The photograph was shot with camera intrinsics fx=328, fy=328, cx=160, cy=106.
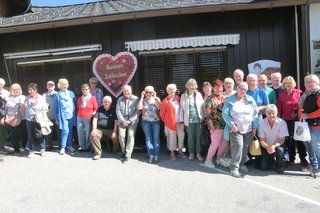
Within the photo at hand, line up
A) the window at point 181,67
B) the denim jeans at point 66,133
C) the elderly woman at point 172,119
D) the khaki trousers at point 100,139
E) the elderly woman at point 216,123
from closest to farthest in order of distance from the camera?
the elderly woman at point 216,123
the elderly woman at point 172,119
the khaki trousers at point 100,139
the denim jeans at point 66,133
the window at point 181,67

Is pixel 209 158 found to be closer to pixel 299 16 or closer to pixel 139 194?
pixel 139 194

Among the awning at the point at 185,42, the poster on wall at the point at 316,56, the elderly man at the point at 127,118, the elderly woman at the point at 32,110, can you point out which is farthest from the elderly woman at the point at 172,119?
the poster on wall at the point at 316,56

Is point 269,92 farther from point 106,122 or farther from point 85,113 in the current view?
point 85,113

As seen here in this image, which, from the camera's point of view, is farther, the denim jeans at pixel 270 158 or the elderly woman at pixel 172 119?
the elderly woman at pixel 172 119

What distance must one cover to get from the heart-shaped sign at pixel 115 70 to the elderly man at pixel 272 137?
355 cm

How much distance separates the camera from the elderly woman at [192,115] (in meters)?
6.08

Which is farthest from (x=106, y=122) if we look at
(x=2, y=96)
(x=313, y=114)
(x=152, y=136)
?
(x=313, y=114)

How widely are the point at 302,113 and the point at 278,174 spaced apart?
106cm

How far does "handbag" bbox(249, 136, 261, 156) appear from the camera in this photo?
543 centimetres

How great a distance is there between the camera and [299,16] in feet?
23.4

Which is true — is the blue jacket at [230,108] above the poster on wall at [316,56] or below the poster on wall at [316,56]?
below

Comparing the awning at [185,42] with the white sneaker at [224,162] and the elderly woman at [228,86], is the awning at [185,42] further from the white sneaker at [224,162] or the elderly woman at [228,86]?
the white sneaker at [224,162]

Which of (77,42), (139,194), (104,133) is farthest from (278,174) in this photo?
(77,42)

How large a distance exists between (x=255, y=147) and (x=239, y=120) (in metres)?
0.56
